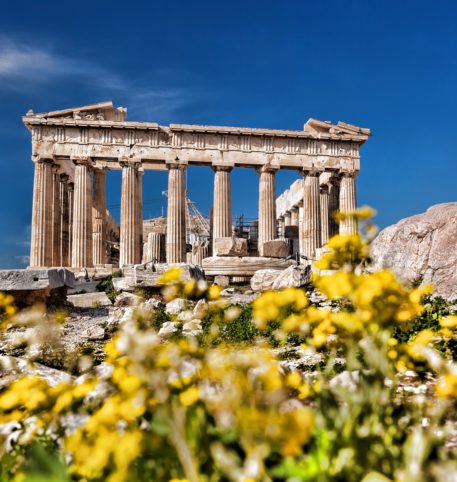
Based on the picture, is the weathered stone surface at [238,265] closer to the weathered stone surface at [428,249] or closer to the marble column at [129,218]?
the marble column at [129,218]

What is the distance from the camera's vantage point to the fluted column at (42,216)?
88.9 feet

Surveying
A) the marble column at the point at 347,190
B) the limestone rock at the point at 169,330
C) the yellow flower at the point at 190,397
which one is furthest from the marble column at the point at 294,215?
the yellow flower at the point at 190,397

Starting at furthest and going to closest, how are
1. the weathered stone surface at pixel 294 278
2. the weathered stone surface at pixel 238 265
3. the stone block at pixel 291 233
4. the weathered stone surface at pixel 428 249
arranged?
the stone block at pixel 291 233, the weathered stone surface at pixel 238 265, the weathered stone surface at pixel 294 278, the weathered stone surface at pixel 428 249

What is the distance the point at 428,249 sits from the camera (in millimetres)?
9438

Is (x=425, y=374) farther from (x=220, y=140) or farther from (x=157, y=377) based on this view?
(x=220, y=140)

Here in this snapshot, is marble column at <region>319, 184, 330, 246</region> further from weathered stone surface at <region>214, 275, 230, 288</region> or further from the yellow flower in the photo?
the yellow flower

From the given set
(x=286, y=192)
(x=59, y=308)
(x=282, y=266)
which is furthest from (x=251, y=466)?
(x=286, y=192)

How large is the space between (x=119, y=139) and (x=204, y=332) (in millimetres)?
21461

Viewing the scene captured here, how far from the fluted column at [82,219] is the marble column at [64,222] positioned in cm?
336

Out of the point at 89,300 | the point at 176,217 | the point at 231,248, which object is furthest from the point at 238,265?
the point at 176,217

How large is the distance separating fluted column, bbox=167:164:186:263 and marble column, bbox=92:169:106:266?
4897 millimetres

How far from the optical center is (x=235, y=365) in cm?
181

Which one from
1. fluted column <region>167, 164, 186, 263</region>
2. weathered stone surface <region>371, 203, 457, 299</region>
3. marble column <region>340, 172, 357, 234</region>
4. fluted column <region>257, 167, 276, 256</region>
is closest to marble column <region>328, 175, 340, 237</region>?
marble column <region>340, 172, 357, 234</region>

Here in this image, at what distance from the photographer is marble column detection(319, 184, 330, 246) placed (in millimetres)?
30362
